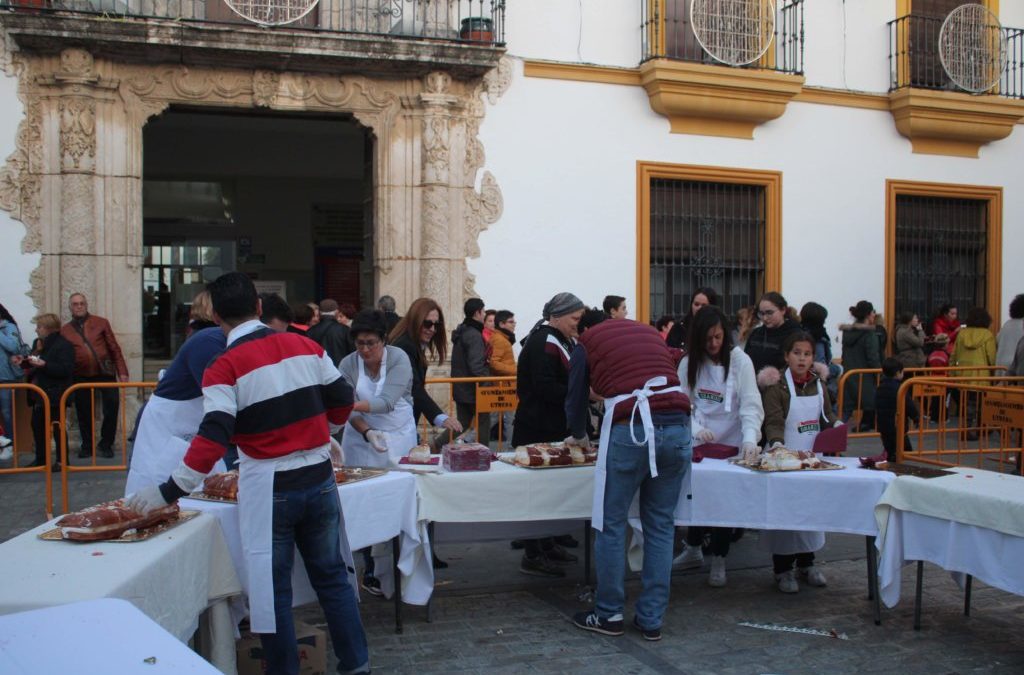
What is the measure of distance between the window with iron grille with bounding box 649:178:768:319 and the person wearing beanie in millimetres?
3870

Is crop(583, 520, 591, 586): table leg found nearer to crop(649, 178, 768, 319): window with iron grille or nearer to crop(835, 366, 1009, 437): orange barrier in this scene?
crop(835, 366, 1009, 437): orange barrier

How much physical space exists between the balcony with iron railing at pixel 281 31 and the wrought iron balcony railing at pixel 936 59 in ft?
20.1

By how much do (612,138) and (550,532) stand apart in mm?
7870

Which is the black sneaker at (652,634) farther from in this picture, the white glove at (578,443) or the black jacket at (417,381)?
the black jacket at (417,381)

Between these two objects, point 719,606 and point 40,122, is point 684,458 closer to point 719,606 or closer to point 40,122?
point 719,606

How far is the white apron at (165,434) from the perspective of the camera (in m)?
5.02

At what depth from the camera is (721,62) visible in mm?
13641

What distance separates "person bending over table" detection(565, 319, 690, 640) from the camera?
18.0 feet

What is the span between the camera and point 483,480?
589 centimetres

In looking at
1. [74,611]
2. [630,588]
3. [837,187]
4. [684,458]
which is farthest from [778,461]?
[837,187]

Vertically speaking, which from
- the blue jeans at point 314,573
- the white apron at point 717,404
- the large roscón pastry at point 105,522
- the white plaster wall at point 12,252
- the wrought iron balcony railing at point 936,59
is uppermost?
the wrought iron balcony railing at point 936,59

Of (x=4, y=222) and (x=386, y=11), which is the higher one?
(x=386, y=11)

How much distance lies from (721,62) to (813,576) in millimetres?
8793

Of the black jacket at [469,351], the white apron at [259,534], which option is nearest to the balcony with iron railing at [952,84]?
the black jacket at [469,351]
